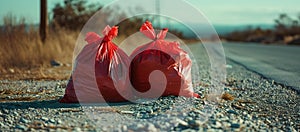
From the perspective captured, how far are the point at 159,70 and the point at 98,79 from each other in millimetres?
723

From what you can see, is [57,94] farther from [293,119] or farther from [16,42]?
[16,42]

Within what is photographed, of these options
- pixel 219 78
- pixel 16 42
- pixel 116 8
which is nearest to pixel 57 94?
pixel 219 78

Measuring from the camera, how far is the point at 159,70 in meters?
5.28

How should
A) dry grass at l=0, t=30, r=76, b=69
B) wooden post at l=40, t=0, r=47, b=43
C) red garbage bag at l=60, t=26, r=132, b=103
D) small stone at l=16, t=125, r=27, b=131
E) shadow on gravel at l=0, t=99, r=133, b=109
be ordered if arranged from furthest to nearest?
1. wooden post at l=40, t=0, r=47, b=43
2. dry grass at l=0, t=30, r=76, b=69
3. red garbage bag at l=60, t=26, r=132, b=103
4. shadow on gravel at l=0, t=99, r=133, b=109
5. small stone at l=16, t=125, r=27, b=131

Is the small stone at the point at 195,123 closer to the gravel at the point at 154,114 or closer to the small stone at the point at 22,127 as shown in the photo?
the gravel at the point at 154,114

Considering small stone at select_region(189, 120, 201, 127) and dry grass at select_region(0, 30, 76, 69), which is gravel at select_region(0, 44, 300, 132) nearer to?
small stone at select_region(189, 120, 201, 127)

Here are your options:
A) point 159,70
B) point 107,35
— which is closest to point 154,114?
point 159,70

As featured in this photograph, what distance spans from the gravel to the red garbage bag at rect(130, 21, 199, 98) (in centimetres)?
19

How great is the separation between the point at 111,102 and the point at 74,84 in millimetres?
472

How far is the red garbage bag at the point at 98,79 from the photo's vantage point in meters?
5.12

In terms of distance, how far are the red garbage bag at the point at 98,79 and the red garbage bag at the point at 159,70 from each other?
16 cm

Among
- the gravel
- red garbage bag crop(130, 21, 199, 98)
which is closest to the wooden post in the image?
the gravel

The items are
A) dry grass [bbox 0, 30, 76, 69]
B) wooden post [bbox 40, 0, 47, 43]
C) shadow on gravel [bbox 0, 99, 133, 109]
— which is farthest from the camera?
wooden post [bbox 40, 0, 47, 43]

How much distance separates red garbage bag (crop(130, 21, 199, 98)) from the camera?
5.26m
